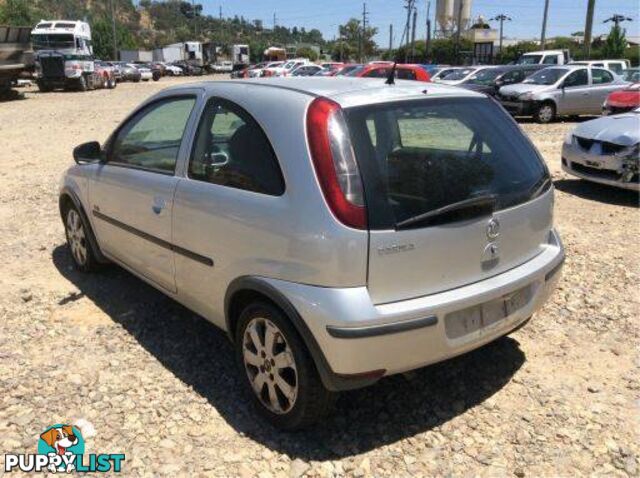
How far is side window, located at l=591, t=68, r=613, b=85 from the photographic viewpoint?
17266 millimetres

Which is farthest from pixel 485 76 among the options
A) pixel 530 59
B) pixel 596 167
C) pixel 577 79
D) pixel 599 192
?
pixel 596 167

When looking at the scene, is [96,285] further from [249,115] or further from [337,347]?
[337,347]

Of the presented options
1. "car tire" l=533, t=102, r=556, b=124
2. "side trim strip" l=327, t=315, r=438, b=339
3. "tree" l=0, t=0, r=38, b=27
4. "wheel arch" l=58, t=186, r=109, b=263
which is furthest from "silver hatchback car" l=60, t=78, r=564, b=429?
"tree" l=0, t=0, r=38, b=27

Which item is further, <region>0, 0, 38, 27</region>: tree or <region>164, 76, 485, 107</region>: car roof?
<region>0, 0, 38, 27</region>: tree

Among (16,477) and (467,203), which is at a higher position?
(467,203)

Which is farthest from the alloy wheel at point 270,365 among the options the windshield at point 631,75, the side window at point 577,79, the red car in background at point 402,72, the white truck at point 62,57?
the white truck at point 62,57

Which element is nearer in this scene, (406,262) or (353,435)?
(406,262)

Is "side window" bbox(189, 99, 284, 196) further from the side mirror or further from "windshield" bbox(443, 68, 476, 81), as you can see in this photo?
"windshield" bbox(443, 68, 476, 81)

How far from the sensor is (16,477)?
280 centimetres

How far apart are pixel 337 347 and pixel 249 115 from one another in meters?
1.25

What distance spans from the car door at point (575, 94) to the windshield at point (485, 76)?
2.70 m

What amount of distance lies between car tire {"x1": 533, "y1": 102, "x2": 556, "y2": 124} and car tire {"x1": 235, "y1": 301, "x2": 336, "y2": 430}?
49.8 ft

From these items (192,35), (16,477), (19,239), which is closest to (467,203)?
(16,477)

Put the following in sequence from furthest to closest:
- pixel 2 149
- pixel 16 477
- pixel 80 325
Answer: pixel 2 149
pixel 80 325
pixel 16 477
